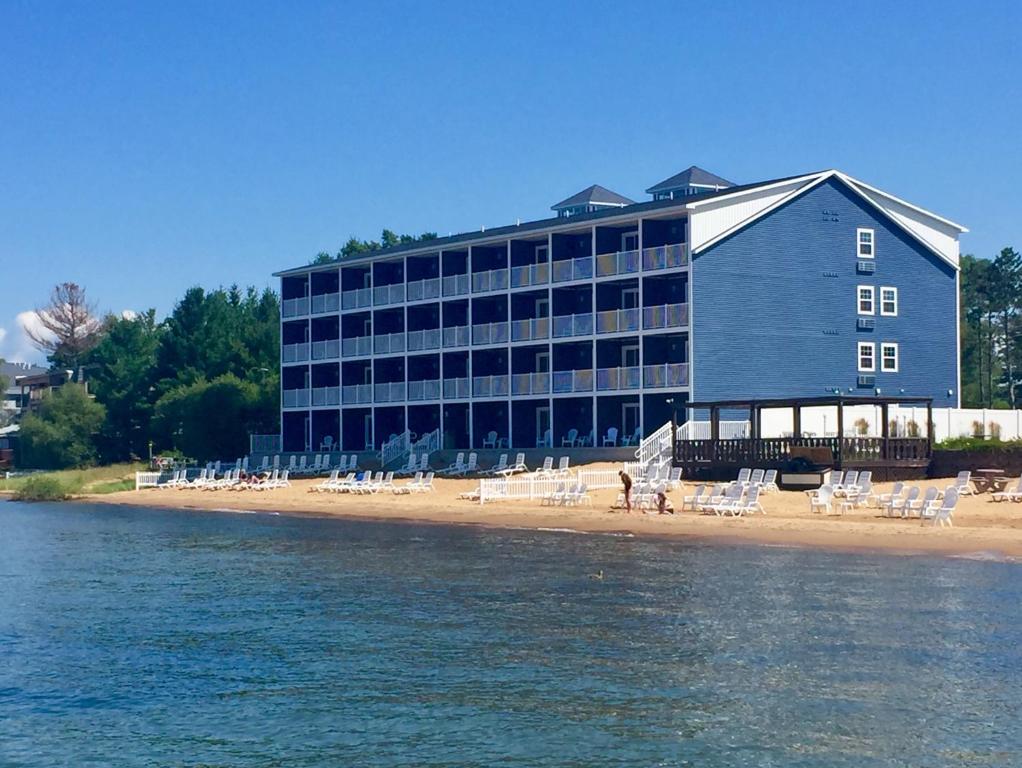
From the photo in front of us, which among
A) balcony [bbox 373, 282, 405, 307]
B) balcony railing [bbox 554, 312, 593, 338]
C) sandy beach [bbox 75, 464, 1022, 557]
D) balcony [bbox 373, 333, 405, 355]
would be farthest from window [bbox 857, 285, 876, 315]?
balcony [bbox 373, 282, 405, 307]

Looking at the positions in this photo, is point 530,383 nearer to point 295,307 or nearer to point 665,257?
point 665,257

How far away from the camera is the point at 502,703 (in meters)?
17.3

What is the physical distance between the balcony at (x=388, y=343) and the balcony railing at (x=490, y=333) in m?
4.91

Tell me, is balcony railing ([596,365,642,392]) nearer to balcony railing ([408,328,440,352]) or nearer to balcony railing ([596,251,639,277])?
balcony railing ([596,251,639,277])

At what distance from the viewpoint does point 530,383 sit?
57688 mm

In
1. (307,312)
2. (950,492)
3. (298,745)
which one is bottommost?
(298,745)

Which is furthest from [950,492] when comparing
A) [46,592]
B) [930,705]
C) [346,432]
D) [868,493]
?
[346,432]

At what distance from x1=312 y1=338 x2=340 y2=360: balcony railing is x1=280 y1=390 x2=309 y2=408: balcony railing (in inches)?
74.3

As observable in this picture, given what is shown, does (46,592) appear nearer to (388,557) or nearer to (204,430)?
(388,557)

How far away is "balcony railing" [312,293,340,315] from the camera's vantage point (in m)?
68.3

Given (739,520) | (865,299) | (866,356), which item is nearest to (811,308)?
(865,299)

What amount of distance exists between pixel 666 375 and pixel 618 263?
539 centimetres

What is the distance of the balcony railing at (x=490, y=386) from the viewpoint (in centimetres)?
5897

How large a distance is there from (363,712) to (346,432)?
167 ft
